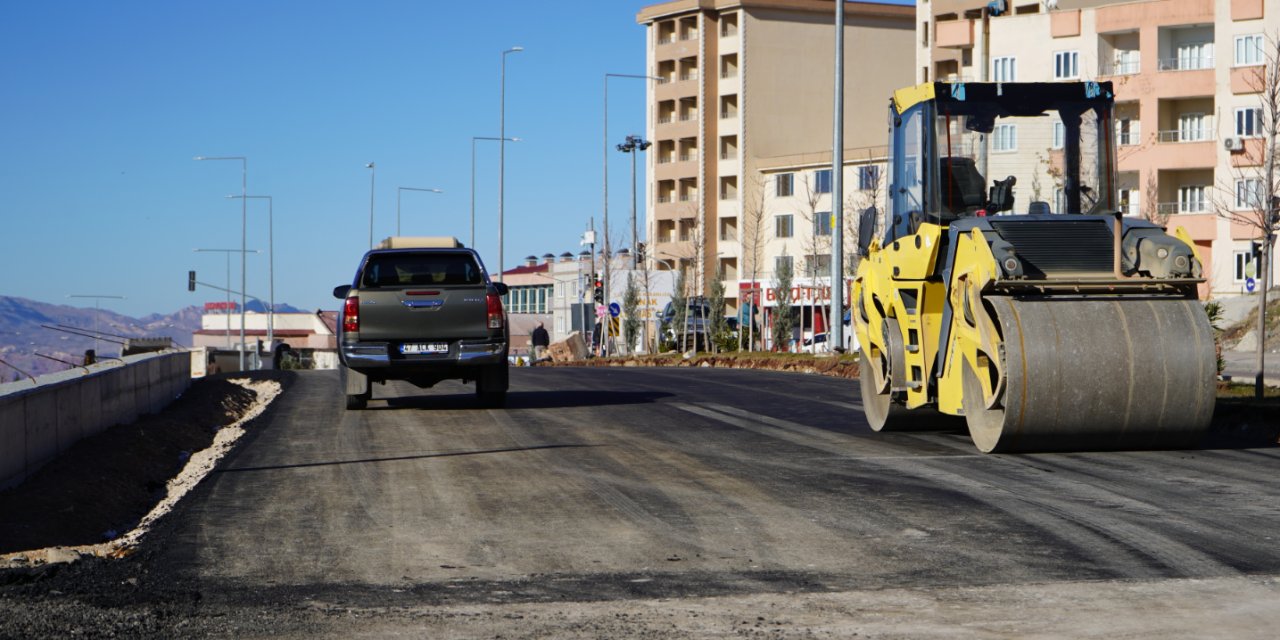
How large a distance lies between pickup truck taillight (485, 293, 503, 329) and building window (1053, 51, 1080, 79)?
52.9m

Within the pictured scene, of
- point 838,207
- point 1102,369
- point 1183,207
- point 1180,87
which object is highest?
point 1180,87

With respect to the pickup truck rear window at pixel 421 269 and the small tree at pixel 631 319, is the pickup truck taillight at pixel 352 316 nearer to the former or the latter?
the pickup truck rear window at pixel 421 269

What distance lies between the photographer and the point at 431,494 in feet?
34.7

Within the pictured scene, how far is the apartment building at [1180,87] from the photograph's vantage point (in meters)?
59.8

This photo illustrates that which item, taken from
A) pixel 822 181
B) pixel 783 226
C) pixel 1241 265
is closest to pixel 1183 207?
pixel 1241 265

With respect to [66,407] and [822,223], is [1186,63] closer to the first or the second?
[822,223]

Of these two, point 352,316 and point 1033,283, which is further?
point 352,316

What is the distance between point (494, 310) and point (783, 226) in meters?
69.6

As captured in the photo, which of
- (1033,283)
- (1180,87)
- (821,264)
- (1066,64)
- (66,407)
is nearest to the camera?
(1033,283)

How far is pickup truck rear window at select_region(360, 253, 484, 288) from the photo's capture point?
18.8 metres

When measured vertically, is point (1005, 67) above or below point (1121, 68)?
above

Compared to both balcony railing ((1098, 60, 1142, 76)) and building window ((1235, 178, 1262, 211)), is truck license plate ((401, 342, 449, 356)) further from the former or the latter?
balcony railing ((1098, 60, 1142, 76))

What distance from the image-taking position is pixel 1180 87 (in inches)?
2429

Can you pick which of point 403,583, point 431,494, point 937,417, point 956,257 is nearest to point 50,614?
point 403,583
